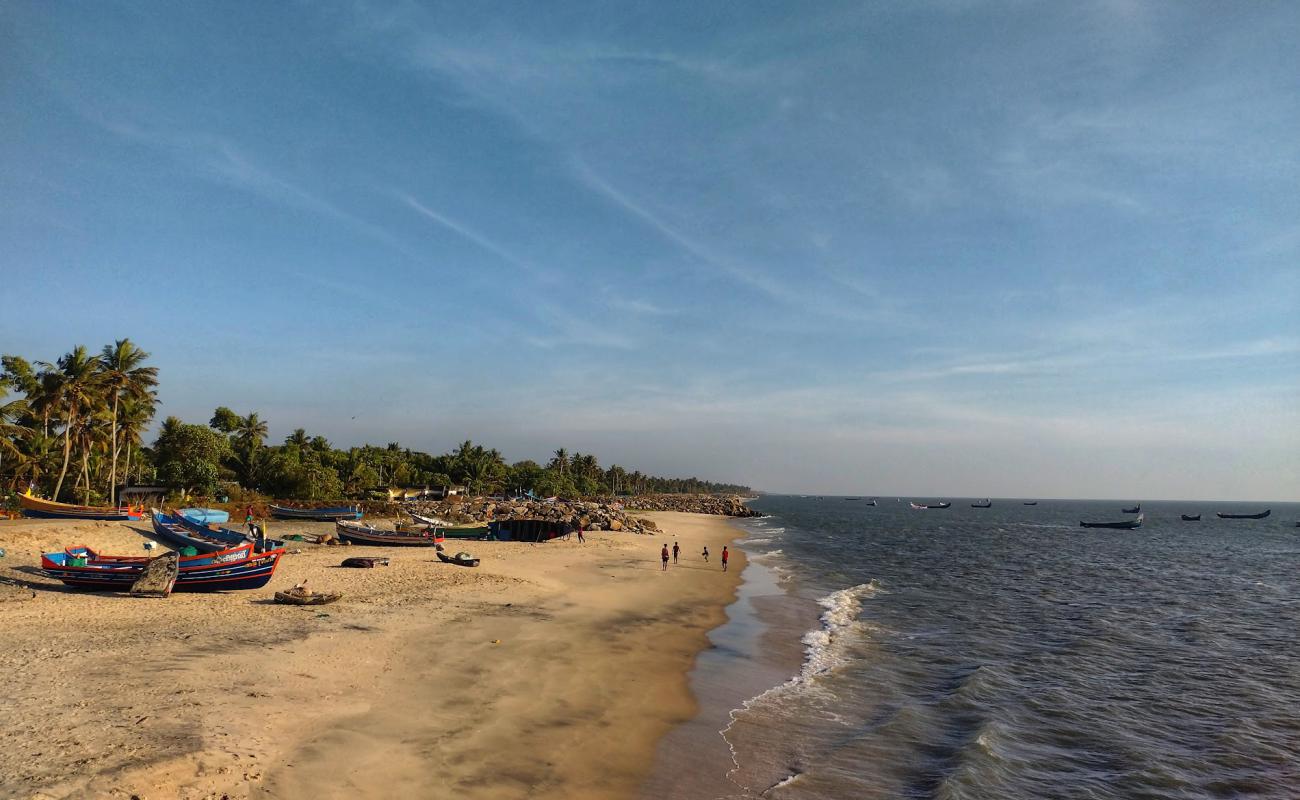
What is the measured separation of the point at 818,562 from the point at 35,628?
48916 mm

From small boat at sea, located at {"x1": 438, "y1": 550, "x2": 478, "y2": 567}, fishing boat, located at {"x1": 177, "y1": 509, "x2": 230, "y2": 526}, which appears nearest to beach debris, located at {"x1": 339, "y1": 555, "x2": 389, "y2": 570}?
small boat at sea, located at {"x1": 438, "y1": 550, "x2": 478, "y2": 567}

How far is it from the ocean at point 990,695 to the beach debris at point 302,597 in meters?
13.7

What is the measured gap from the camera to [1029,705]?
1834 cm

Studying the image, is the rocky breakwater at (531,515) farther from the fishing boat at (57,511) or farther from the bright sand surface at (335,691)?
the bright sand surface at (335,691)

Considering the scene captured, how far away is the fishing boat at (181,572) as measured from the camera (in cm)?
2220

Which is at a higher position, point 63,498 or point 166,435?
point 166,435

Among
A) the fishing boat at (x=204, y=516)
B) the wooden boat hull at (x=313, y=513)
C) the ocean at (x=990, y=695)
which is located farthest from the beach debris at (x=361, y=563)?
the wooden boat hull at (x=313, y=513)

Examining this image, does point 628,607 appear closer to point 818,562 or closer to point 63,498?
point 818,562

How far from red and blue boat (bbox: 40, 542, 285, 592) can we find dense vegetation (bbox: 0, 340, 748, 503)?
28.6 m

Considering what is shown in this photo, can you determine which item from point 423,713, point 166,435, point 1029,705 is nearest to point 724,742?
point 423,713

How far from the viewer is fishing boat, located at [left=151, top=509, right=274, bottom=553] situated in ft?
103

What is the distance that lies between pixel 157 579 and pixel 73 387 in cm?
3415

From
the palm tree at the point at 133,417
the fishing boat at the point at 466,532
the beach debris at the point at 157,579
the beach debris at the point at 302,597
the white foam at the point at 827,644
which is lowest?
the white foam at the point at 827,644

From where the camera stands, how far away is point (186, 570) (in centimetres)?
2333
